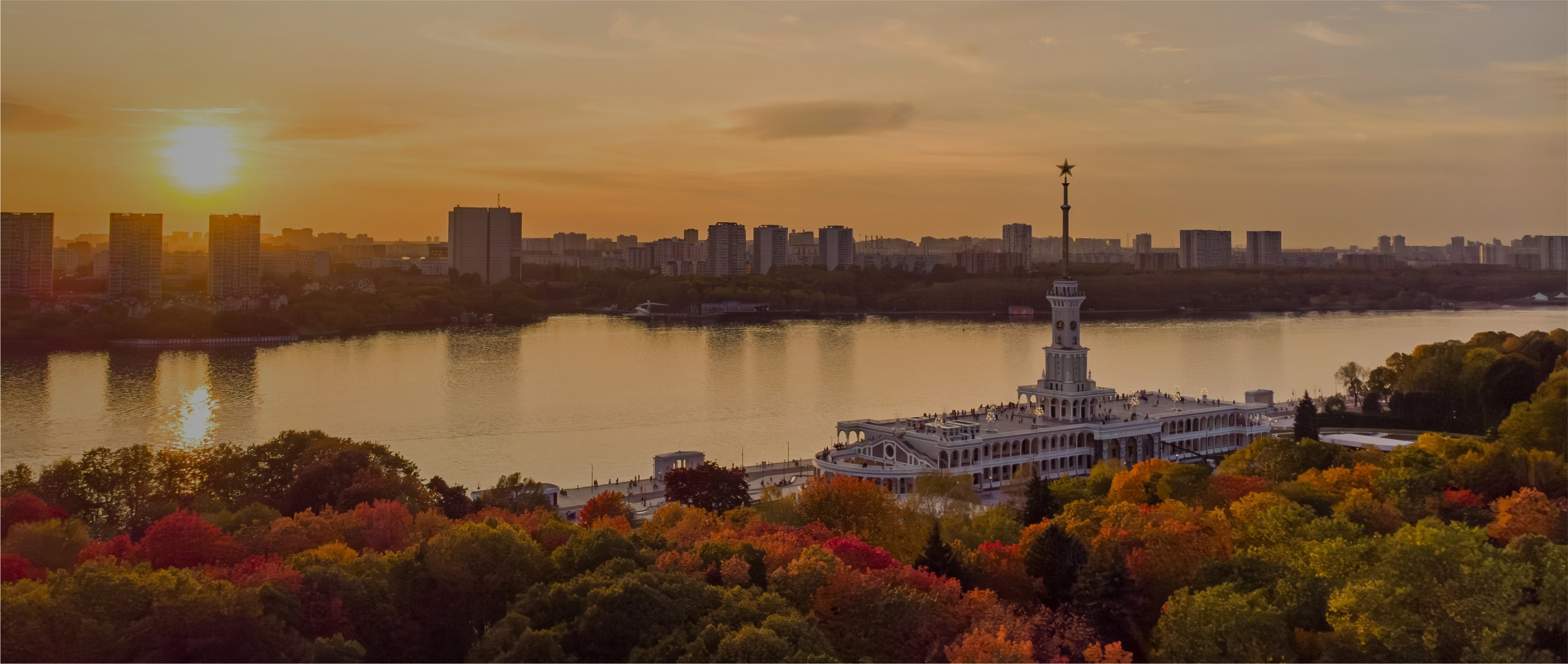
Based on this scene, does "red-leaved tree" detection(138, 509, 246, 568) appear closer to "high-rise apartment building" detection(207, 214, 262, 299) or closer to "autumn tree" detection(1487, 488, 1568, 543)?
"autumn tree" detection(1487, 488, 1568, 543)

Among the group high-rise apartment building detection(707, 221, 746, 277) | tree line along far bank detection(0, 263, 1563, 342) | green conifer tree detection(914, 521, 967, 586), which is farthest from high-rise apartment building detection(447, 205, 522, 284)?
green conifer tree detection(914, 521, 967, 586)

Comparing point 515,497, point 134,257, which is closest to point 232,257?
point 134,257

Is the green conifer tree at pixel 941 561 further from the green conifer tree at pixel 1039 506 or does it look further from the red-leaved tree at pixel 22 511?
the red-leaved tree at pixel 22 511

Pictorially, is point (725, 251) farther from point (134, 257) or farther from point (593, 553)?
point (593, 553)

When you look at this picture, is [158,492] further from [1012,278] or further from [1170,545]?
[1012,278]

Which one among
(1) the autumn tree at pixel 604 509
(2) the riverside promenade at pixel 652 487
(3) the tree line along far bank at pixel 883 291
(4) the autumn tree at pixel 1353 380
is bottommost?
(2) the riverside promenade at pixel 652 487

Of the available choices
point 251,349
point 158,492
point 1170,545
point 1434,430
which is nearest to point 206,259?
point 251,349

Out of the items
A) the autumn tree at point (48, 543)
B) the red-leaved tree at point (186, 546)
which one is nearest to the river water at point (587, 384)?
the autumn tree at point (48, 543)
